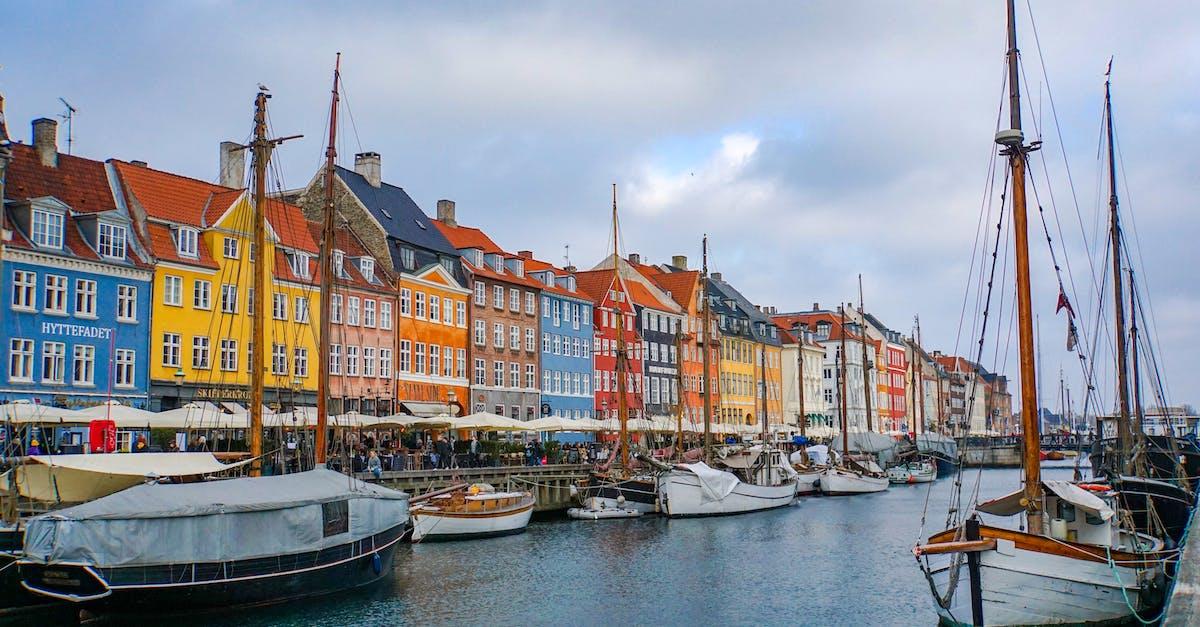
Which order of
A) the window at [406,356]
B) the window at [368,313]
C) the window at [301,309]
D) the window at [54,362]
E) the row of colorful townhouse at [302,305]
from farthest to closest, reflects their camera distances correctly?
1. the window at [406,356]
2. the window at [368,313]
3. the window at [301,309]
4. the row of colorful townhouse at [302,305]
5. the window at [54,362]

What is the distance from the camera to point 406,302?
2499 inches

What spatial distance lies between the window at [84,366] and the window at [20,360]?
6.22 feet

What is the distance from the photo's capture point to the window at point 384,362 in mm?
60934

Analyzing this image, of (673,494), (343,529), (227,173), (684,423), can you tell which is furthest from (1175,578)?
(684,423)

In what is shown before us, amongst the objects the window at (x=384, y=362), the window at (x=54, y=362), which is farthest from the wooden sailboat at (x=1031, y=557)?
the window at (x=384, y=362)

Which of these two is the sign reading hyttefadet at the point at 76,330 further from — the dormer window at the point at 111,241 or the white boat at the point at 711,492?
the white boat at the point at 711,492

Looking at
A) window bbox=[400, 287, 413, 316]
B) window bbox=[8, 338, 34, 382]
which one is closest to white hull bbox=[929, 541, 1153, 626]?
window bbox=[8, 338, 34, 382]

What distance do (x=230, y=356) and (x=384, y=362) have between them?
1064 centimetres

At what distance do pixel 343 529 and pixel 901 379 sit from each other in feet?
426

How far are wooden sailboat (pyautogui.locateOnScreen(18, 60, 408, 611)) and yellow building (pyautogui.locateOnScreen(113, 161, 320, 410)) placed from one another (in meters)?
19.3

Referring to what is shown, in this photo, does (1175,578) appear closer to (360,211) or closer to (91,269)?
(91,269)

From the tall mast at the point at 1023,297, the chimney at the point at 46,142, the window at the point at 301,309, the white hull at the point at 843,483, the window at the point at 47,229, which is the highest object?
the chimney at the point at 46,142

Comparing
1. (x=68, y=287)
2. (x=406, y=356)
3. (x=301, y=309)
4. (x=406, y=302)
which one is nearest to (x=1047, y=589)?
(x=68, y=287)

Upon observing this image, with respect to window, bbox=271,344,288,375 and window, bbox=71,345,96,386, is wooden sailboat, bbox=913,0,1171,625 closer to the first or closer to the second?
window, bbox=71,345,96,386
